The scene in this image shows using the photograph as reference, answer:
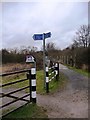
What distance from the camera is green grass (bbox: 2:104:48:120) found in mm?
5723

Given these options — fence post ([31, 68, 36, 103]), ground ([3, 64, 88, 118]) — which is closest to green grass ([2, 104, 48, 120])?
ground ([3, 64, 88, 118])

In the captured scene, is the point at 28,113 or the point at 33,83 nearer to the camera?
the point at 28,113

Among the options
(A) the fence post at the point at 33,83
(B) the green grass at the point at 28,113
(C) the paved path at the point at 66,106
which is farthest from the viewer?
(A) the fence post at the point at 33,83

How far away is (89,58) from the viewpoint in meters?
22.5

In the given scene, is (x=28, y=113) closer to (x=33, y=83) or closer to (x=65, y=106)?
(x=33, y=83)

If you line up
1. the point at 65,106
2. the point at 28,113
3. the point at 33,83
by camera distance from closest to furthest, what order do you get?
1. the point at 28,113
2. the point at 33,83
3. the point at 65,106

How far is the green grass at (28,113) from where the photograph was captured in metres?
5.72

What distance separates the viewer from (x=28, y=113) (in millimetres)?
6012

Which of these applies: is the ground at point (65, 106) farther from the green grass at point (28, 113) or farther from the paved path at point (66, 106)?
the green grass at point (28, 113)

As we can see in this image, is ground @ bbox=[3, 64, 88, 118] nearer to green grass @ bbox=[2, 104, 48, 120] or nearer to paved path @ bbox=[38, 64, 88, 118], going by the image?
paved path @ bbox=[38, 64, 88, 118]

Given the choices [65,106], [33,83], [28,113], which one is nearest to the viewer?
[28,113]

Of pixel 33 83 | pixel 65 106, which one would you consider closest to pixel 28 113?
pixel 33 83

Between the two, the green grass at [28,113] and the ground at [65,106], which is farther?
the ground at [65,106]

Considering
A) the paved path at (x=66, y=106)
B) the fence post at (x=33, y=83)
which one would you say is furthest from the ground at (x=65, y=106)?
the fence post at (x=33, y=83)
